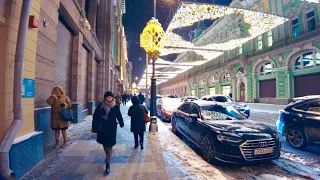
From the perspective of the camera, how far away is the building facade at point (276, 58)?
62.9 ft

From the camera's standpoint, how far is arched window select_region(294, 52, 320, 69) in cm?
1853

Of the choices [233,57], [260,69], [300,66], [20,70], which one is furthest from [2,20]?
[233,57]

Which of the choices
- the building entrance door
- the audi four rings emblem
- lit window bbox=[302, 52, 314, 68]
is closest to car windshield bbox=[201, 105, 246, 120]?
the audi four rings emblem

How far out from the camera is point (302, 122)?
575cm

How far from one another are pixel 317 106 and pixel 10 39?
826 cm

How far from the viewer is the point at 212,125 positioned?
4934mm

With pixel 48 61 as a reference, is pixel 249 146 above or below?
below

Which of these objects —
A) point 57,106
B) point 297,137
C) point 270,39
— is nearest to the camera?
point 57,106

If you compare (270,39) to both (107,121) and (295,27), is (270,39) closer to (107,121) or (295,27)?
(295,27)

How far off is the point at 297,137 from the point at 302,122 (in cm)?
54

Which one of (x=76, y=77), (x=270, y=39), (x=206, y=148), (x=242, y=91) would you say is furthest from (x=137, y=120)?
(x=242, y=91)

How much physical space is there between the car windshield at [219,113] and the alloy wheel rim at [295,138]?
6.31ft

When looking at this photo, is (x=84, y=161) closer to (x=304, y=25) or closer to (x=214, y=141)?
(x=214, y=141)

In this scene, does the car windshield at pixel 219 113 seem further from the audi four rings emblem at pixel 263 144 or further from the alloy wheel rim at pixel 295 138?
the alloy wheel rim at pixel 295 138
